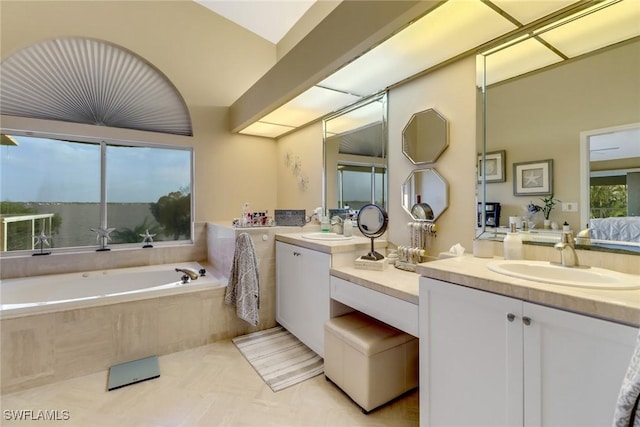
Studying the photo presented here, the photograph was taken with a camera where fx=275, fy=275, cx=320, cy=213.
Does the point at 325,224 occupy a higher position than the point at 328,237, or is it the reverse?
the point at 325,224

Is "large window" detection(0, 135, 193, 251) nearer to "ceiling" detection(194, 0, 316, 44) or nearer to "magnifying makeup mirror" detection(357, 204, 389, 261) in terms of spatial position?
"ceiling" detection(194, 0, 316, 44)

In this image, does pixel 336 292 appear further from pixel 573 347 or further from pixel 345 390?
pixel 573 347

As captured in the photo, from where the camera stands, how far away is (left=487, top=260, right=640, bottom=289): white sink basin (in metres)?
0.99

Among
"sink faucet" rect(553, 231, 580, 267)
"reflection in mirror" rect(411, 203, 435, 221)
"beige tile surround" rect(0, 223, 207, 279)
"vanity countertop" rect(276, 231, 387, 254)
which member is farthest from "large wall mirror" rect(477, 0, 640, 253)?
"beige tile surround" rect(0, 223, 207, 279)

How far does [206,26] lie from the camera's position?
3.47 meters

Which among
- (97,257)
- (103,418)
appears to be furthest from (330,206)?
(97,257)

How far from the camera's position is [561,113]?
1.42 metres

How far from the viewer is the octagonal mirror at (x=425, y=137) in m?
1.92

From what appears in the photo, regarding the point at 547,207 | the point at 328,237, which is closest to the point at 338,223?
the point at 328,237

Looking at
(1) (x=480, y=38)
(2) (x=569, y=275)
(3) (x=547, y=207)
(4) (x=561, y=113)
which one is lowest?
(2) (x=569, y=275)

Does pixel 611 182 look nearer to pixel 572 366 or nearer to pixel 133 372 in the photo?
pixel 572 366

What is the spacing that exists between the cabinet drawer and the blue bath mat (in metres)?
1.49

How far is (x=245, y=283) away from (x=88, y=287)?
5.59 feet

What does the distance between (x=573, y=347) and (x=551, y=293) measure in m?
0.18
